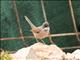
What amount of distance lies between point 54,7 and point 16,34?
0.63 meters

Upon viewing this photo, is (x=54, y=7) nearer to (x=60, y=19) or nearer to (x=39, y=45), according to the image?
(x=60, y=19)

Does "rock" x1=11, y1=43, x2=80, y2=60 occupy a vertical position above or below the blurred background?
→ above

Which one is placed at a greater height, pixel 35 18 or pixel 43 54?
pixel 43 54

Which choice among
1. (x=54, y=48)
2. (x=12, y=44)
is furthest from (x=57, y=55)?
(x=12, y=44)

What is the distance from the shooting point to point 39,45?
2.96 m

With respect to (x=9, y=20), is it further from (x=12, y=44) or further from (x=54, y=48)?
(x=54, y=48)

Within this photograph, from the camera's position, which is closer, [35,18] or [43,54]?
[43,54]

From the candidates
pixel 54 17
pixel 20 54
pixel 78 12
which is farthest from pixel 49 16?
pixel 20 54

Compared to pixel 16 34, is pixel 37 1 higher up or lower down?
higher up

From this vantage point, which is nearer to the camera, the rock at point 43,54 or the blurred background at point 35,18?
the rock at point 43,54

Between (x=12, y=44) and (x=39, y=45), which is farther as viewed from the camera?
(x=12, y=44)

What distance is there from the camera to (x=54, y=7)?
4.77 metres

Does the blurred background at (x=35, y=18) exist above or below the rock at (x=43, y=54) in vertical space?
below

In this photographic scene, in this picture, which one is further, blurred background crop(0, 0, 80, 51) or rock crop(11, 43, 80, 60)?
blurred background crop(0, 0, 80, 51)
